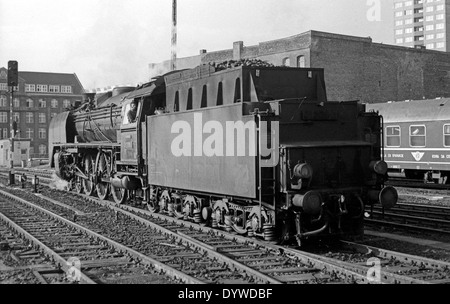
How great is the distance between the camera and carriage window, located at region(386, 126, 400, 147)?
2261 centimetres

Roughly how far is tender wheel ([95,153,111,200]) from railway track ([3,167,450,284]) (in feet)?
21.7

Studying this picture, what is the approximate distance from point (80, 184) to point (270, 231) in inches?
458

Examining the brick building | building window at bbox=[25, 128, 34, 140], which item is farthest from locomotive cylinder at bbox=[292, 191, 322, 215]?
building window at bbox=[25, 128, 34, 140]

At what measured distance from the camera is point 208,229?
1056cm

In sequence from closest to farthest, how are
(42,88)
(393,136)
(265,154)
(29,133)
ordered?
(265,154) < (393,136) < (29,133) < (42,88)

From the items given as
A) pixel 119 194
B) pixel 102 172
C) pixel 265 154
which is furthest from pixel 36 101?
pixel 265 154

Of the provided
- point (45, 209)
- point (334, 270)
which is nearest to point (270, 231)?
point (334, 270)

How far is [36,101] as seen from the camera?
79188 mm

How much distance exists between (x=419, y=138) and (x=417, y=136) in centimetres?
13

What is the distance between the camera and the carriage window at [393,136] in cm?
2261

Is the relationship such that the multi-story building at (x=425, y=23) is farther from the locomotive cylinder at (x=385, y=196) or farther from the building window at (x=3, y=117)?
the locomotive cylinder at (x=385, y=196)

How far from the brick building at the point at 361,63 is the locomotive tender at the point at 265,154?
1096 inches

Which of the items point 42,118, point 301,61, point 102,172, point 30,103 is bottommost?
point 102,172

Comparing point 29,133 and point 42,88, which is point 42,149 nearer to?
point 29,133
